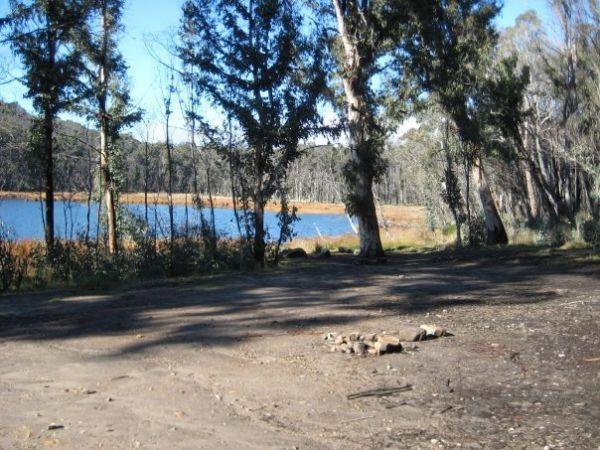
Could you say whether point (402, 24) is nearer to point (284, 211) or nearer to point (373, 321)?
point (284, 211)

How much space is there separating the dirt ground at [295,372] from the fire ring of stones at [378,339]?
10 centimetres

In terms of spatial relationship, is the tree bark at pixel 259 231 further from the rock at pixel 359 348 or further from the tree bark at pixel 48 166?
the rock at pixel 359 348

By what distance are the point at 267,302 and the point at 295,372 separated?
12.5ft

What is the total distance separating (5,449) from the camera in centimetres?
393

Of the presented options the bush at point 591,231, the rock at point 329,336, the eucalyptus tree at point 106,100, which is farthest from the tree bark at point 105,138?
the bush at point 591,231

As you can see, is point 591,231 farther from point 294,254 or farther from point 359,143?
point 294,254

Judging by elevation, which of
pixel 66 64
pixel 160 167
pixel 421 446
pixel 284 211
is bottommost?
pixel 421 446

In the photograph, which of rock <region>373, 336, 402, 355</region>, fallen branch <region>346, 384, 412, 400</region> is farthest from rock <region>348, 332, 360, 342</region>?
fallen branch <region>346, 384, 412, 400</region>

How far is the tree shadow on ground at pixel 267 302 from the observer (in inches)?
Result: 294

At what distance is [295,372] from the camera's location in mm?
5738

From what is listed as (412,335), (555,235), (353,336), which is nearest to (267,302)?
(353,336)

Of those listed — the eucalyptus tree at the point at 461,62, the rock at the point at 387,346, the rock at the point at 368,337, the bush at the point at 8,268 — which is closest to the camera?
the rock at the point at 387,346

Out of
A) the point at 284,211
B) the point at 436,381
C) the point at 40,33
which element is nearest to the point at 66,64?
the point at 40,33

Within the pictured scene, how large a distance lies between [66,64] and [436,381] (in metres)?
14.6
